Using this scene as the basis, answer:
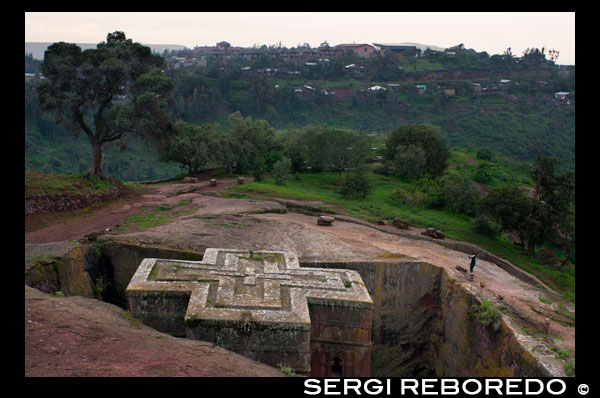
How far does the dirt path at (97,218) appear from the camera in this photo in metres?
13.8

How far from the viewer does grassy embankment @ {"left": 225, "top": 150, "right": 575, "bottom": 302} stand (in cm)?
1828

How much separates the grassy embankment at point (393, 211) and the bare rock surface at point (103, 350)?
38.5 ft

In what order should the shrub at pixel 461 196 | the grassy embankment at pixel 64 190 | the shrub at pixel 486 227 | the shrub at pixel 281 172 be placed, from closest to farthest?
1. the grassy embankment at pixel 64 190
2. the shrub at pixel 486 227
3. the shrub at pixel 461 196
4. the shrub at pixel 281 172

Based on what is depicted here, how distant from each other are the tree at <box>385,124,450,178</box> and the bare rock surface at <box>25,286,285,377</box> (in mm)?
26199

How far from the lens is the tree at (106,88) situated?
20.0 m

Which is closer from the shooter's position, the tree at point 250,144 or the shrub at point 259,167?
the shrub at point 259,167

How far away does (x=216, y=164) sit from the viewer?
27250 millimetres

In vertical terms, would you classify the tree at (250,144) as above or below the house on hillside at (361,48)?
below

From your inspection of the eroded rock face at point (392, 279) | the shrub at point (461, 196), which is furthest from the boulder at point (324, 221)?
the shrub at point (461, 196)

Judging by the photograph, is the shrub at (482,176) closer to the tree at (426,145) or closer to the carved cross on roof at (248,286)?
the tree at (426,145)

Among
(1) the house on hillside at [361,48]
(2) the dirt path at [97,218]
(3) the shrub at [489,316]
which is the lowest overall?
(3) the shrub at [489,316]

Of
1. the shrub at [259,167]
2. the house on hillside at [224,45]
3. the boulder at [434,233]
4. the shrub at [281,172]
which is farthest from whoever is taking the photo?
the house on hillside at [224,45]
